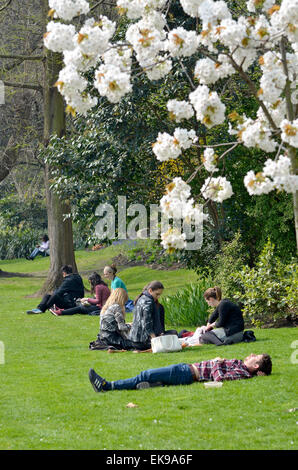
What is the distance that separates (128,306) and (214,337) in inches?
194

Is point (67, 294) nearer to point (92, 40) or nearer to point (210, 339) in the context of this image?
point (210, 339)

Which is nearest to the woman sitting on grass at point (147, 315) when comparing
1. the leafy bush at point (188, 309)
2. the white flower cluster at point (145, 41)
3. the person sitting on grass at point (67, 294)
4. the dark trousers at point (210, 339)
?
the dark trousers at point (210, 339)

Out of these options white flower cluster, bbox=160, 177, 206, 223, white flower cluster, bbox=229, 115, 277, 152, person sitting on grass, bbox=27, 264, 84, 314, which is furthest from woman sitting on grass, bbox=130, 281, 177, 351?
person sitting on grass, bbox=27, 264, 84, 314

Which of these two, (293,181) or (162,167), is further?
(162,167)

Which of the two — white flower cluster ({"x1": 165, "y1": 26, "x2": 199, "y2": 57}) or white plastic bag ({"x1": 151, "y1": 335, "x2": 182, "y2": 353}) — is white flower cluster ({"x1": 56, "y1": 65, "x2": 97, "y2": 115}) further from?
white plastic bag ({"x1": 151, "y1": 335, "x2": 182, "y2": 353})

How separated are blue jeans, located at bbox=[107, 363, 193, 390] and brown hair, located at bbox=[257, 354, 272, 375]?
Result: 31.1 inches

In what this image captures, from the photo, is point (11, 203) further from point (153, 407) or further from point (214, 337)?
point (153, 407)

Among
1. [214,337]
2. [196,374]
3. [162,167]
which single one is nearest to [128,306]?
[162,167]

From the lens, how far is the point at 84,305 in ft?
54.4

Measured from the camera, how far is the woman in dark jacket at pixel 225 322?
11.1 meters

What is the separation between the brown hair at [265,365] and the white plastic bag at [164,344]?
7.68 ft

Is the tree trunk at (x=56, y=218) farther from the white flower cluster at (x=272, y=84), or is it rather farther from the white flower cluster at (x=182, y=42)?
the white flower cluster at (x=272, y=84)

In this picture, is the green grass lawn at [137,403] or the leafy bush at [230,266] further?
the leafy bush at [230,266]

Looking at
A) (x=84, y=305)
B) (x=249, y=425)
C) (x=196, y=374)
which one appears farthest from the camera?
(x=84, y=305)
